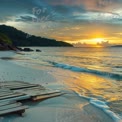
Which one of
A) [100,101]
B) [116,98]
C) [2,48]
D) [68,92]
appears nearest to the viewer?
[100,101]

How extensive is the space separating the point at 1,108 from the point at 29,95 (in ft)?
8.75

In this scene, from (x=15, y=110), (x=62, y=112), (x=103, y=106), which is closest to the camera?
(x=15, y=110)

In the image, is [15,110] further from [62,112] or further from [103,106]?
[103,106]

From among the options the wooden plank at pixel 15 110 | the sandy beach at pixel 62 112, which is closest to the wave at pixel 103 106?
the sandy beach at pixel 62 112

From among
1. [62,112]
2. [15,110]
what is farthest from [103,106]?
[15,110]

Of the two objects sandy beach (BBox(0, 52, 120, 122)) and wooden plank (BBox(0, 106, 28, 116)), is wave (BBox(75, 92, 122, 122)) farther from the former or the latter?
wooden plank (BBox(0, 106, 28, 116))

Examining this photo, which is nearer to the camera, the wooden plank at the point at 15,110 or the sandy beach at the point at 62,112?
the wooden plank at the point at 15,110

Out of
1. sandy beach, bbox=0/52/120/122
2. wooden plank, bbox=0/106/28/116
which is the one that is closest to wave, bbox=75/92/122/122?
sandy beach, bbox=0/52/120/122

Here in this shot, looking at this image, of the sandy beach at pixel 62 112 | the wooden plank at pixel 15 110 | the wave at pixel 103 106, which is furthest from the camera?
the wave at pixel 103 106

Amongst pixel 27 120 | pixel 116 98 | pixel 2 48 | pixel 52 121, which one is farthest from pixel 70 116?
pixel 2 48

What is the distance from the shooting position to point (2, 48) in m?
87.4

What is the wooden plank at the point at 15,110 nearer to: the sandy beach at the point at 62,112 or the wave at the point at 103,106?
the sandy beach at the point at 62,112

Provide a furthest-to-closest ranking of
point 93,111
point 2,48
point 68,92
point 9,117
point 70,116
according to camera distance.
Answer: point 2,48 → point 68,92 → point 93,111 → point 70,116 → point 9,117

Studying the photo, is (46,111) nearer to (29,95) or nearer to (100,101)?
(29,95)
